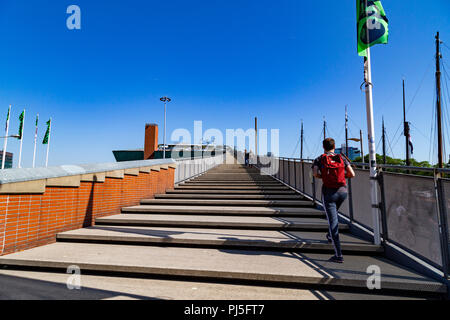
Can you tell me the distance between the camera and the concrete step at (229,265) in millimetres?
2859

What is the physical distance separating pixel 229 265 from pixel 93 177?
3.78 meters

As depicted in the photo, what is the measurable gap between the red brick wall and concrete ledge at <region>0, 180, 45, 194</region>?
0.25ft

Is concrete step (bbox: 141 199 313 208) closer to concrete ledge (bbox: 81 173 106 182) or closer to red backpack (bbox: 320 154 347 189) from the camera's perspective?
concrete ledge (bbox: 81 173 106 182)

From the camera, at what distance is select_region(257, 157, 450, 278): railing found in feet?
9.25

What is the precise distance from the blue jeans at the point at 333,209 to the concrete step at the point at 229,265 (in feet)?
1.03

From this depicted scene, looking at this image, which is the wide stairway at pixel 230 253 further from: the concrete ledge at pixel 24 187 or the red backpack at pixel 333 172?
the red backpack at pixel 333 172

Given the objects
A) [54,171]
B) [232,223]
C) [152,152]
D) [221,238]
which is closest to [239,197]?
[232,223]

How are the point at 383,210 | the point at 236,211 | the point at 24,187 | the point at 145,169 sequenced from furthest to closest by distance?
1. the point at 145,169
2. the point at 236,211
3. the point at 383,210
4. the point at 24,187

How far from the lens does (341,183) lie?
3.51 meters

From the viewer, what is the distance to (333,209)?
3504mm

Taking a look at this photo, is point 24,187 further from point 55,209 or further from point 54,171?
point 55,209

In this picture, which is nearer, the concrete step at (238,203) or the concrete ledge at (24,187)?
the concrete ledge at (24,187)

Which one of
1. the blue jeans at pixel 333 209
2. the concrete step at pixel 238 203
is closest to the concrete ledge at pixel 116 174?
the concrete step at pixel 238 203
